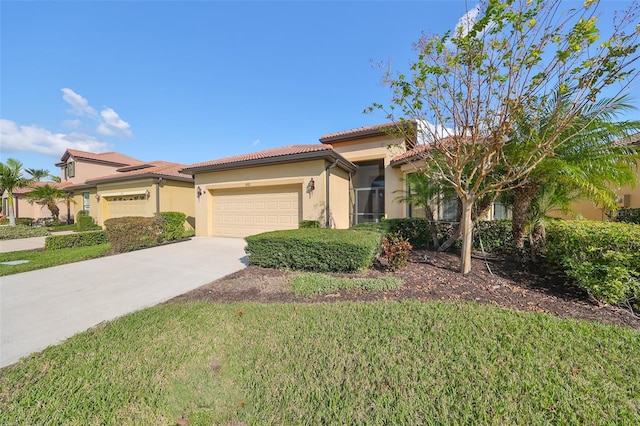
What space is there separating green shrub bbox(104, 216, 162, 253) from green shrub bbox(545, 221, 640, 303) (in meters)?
13.0

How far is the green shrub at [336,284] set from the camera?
189 inches

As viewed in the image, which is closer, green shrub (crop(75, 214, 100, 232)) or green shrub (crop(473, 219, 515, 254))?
green shrub (crop(473, 219, 515, 254))

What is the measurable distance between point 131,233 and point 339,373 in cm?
1040

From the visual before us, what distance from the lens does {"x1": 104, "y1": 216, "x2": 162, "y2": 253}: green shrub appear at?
9.13 metres

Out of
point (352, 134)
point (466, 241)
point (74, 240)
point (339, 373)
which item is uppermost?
point (352, 134)

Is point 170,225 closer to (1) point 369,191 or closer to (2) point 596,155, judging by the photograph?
(1) point 369,191

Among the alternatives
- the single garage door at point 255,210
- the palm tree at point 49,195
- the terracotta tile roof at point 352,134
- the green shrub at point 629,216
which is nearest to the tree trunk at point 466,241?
the single garage door at point 255,210

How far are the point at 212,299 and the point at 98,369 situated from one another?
2.05m

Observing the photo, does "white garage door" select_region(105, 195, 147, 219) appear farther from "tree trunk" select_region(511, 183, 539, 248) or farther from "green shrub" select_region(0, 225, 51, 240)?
"tree trunk" select_region(511, 183, 539, 248)

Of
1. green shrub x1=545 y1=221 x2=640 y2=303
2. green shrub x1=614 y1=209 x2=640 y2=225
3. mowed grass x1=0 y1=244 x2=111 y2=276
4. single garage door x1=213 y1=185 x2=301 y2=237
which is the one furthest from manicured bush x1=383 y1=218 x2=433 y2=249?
mowed grass x1=0 y1=244 x2=111 y2=276

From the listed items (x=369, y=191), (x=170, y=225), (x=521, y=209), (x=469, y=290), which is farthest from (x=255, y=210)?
(x=521, y=209)

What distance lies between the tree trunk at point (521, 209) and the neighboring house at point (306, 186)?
308cm

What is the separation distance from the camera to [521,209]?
6.44m

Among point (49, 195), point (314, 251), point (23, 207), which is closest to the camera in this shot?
point (314, 251)
